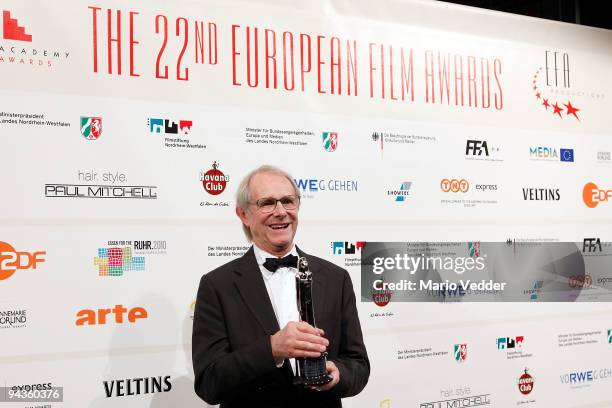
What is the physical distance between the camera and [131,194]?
94.7 inches

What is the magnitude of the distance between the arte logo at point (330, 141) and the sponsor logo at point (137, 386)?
47.4 inches

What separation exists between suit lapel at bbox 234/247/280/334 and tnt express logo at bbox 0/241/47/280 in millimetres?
781

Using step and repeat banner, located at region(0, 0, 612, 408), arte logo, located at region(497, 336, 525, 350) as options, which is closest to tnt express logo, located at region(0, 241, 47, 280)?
step and repeat banner, located at region(0, 0, 612, 408)

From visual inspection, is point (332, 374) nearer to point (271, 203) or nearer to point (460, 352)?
point (271, 203)

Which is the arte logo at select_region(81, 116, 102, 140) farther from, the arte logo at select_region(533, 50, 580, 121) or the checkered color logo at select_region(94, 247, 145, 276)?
the arte logo at select_region(533, 50, 580, 121)

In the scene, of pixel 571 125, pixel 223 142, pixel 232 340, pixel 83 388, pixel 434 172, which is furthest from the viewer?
pixel 571 125

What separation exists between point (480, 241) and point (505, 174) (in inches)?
15.1

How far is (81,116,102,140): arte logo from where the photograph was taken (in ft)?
7.68

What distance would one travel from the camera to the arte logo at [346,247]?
276 centimetres

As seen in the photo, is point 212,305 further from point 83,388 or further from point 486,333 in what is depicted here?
point 486,333

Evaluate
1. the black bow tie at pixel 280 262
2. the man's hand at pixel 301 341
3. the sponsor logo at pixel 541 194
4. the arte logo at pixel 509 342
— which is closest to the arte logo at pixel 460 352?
the arte logo at pixel 509 342

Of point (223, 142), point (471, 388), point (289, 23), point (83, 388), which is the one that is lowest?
point (471, 388)

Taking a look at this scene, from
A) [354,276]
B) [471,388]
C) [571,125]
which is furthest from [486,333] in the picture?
[571,125]

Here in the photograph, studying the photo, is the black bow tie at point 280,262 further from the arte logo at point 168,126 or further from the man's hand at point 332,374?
the arte logo at point 168,126
